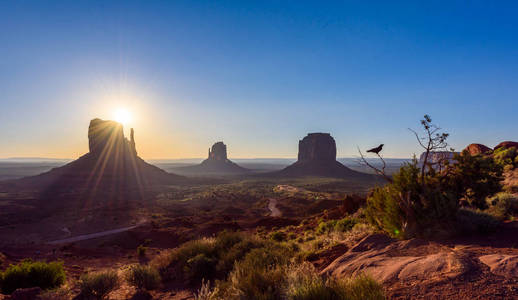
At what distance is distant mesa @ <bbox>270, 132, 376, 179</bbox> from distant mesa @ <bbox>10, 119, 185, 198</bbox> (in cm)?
6221

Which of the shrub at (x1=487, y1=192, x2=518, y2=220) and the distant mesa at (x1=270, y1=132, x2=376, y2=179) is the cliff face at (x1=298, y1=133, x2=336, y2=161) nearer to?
the distant mesa at (x1=270, y1=132, x2=376, y2=179)

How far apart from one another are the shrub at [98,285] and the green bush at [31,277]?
1837 mm

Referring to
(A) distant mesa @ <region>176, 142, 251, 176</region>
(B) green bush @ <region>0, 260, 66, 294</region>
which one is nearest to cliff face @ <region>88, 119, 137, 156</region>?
(A) distant mesa @ <region>176, 142, 251, 176</region>

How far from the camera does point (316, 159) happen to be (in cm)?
13738

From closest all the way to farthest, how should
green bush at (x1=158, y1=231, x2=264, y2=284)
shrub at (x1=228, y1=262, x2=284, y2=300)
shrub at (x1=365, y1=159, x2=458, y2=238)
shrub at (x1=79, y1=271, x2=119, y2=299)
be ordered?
1. shrub at (x1=228, y1=262, x2=284, y2=300)
2. shrub at (x1=79, y1=271, x2=119, y2=299)
3. shrub at (x1=365, y1=159, x2=458, y2=238)
4. green bush at (x1=158, y1=231, x2=264, y2=284)

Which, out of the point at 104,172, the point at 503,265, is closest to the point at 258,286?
the point at 503,265

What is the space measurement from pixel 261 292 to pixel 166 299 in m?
3.76

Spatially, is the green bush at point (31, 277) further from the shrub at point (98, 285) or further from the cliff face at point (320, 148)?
the cliff face at point (320, 148)

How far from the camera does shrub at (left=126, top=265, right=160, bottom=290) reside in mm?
7859

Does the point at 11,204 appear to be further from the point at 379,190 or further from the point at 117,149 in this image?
the point at 379,190

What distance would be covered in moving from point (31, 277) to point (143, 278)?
359cm

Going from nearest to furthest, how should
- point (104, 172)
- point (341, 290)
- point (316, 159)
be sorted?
point (341, 290) → point (104, 172) → point (316, 159)

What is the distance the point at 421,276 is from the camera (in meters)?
4.02

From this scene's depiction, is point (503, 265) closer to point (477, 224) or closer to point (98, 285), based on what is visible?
point (477, 224)
